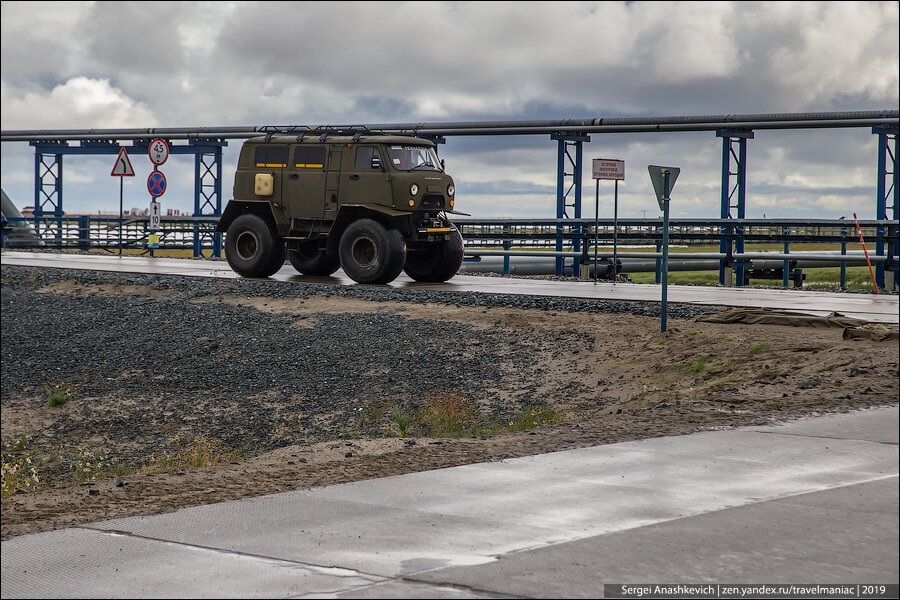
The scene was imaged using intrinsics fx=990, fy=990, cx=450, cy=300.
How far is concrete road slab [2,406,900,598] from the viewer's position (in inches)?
184

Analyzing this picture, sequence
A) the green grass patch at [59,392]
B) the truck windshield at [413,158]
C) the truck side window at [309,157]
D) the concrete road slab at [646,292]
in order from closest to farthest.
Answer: the green grass patch at [59,392] < the concrete road slab at [646,292] < the truck windshield at [413,158] < the truck side window at [309,157]

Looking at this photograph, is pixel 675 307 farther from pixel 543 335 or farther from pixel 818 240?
pixel 818 240

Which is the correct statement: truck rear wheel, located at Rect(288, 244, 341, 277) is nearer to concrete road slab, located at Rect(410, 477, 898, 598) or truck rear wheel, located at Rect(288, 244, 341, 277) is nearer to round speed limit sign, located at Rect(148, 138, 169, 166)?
round speed limit sign, located at Rect(148, 138, 169, 166)

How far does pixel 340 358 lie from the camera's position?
49.6 ft

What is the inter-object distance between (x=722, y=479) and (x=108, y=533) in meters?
3.95

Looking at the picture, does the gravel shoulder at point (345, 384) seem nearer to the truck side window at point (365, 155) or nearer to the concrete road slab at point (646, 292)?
the concrete road slab at point (646, 292)

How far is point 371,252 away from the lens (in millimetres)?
20156

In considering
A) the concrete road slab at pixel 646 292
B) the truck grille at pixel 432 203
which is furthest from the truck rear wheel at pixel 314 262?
the truck grille at pixel 432 203

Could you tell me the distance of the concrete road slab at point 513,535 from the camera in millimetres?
4668

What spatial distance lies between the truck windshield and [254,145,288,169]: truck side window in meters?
2.51

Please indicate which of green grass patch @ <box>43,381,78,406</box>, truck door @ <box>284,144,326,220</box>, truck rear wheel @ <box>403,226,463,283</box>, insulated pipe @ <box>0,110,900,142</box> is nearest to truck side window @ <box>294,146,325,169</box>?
truck door @ <box>284,144,326,220</box>

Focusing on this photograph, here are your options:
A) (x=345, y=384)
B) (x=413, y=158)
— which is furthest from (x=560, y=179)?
(x=345, y=384)

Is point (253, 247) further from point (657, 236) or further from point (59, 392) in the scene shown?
point (657, 236)

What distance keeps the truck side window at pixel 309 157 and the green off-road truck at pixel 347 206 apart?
0.07 feet
